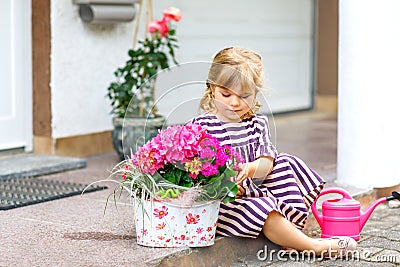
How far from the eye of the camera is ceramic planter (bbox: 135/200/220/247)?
286 cm

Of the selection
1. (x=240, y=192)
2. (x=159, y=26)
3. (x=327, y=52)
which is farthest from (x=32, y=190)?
(x=327, y=52)

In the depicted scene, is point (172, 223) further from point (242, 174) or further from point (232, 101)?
point (232, 101)

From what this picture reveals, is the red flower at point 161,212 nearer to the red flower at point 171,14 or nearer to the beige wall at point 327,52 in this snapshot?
the red flower at point 171,14

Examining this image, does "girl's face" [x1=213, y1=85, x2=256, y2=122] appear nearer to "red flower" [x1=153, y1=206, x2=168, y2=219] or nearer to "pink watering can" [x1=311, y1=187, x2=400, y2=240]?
"red flower" [x1=153, y1=206, x2=168, y2=219]

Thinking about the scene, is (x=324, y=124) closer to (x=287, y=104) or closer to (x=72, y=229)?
(x=287, y=104)

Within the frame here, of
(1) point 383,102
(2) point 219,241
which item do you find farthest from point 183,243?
(1) point 383,102

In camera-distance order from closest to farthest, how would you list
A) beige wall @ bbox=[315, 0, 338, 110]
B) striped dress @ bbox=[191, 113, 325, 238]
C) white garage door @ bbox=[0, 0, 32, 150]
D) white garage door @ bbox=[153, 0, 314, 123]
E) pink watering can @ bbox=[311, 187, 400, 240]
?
striped dress @ bbox=[191, 113, 325, 238] → pink watering can @ bbox=[311, 187, 400, 240] → white garage door @ bbox=[0, 0, 32, 150] → white garage door @ bbox=[153, 0, 314, 123] → beige wall @ bbox=[315, 0, 338, 110]

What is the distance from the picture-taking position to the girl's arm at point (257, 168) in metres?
2.99

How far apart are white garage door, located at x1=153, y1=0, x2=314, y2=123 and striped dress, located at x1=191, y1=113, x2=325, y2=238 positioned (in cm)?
223

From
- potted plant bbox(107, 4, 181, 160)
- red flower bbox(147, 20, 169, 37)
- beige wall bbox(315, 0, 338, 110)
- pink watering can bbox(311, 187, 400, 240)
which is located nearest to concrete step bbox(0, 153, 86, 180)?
potted plant bbox(107, 4, 181, 160)

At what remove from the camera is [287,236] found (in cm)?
314

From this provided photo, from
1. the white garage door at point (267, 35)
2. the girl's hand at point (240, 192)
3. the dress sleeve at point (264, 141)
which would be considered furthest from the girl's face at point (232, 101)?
the white garage door at point (267, 35)

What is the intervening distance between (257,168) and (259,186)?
14 centimetres

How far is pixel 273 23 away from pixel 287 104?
760 millimetres
